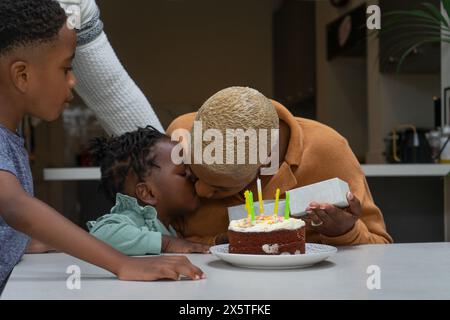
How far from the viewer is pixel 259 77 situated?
21.1 ft

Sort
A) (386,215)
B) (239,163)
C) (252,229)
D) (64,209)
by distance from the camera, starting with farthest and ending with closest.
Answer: (64,209), (386,215), (239,163), (252,229)

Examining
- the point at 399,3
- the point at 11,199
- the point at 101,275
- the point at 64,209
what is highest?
the point at 399,3

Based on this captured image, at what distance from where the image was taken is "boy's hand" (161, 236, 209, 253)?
1175 millimetres

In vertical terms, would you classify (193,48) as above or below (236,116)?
above

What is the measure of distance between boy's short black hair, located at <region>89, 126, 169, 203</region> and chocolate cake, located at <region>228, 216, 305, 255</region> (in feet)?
1.24

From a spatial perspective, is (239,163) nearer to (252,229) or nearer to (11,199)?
(252,229)

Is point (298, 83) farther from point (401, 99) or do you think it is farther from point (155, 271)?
point (155, 271)

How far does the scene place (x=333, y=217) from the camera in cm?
112

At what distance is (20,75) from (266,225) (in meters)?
0.45

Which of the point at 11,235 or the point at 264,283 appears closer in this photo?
the point at 264,283

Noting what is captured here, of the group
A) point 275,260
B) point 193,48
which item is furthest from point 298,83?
point 275,260

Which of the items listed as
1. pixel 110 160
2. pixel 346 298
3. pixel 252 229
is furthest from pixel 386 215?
pixel 346 298

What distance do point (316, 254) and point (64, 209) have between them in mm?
2424

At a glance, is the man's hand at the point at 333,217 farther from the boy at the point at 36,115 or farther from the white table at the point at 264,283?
the boy at the point at 36,115
